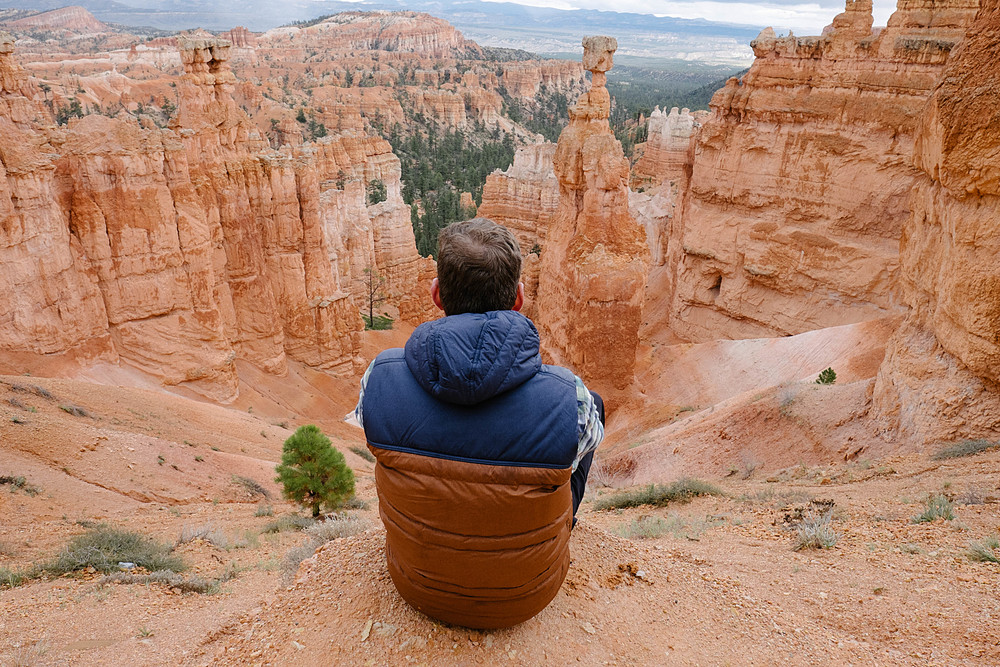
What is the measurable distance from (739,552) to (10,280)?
588 inches

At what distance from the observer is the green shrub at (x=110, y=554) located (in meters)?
6.21

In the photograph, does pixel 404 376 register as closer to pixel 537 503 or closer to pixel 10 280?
pixel 537 503

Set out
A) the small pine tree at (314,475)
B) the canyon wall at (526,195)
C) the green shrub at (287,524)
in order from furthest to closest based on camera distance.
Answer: the canyon wall at (526,195) < the small pine tree at (314,475) < the green shrub at (287,524)

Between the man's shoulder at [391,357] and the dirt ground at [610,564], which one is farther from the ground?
the man's shoulder at [391,357]

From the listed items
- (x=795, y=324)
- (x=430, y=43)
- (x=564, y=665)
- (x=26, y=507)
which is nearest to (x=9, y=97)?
(x=26, y=507)

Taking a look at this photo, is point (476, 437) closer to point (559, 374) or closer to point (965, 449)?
point (559, 374)

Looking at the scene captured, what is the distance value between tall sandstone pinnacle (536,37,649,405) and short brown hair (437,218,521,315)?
13023 millimetres

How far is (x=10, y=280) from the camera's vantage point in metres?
13.0

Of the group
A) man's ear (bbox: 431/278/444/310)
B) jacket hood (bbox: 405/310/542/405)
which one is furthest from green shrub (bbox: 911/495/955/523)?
man's ear (bbox: 431/278/444/310)

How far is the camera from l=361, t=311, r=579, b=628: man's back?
8.42 ft

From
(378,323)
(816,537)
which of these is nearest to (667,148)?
(378,323)

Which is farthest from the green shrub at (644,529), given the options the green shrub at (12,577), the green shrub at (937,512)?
the green shrub at (12,577)

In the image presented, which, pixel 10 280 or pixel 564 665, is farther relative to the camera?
pixel 10 280

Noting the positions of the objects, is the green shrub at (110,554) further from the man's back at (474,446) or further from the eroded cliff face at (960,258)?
the eroded cliff face at (960,258)
